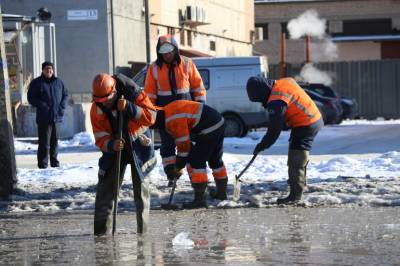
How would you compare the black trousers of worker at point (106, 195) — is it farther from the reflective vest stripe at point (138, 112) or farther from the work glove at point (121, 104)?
the work glove at point (121, 104)

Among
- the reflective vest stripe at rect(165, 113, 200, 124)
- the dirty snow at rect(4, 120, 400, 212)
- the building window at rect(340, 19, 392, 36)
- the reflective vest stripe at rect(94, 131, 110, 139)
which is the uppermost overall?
the building window at rect(340, 19, 392, 36)

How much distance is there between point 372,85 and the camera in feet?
130

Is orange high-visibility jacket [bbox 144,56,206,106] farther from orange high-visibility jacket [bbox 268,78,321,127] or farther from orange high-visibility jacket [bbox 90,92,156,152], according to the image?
orange high-visibility jacket [bbox 90,92,156,152]

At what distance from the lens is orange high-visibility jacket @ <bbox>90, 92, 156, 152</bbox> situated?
905 cm

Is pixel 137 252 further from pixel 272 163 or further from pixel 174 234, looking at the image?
pixel 272 163

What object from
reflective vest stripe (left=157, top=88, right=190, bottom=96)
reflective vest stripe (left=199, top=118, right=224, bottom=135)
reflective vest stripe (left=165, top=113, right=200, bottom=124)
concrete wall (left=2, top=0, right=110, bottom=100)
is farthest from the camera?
concrete wall (left=2, top=0, right=110, bottom=100)

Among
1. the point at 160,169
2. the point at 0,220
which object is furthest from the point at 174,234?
the point at 160,169

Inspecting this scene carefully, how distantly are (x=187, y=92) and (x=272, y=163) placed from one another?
149 inches

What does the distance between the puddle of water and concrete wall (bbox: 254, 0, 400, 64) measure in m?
47.4

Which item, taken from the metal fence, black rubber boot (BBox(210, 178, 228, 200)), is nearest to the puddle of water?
black rubber boot (BBox(210, 178, 228, 200))

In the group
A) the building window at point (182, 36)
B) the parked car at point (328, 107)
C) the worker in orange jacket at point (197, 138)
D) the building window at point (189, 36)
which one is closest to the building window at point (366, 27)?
the building window at point (189, 36)

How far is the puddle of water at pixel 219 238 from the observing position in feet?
25.7

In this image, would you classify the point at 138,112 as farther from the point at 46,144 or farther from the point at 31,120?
the point at 31,120

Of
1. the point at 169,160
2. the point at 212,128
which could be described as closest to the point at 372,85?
the point at 169,160
